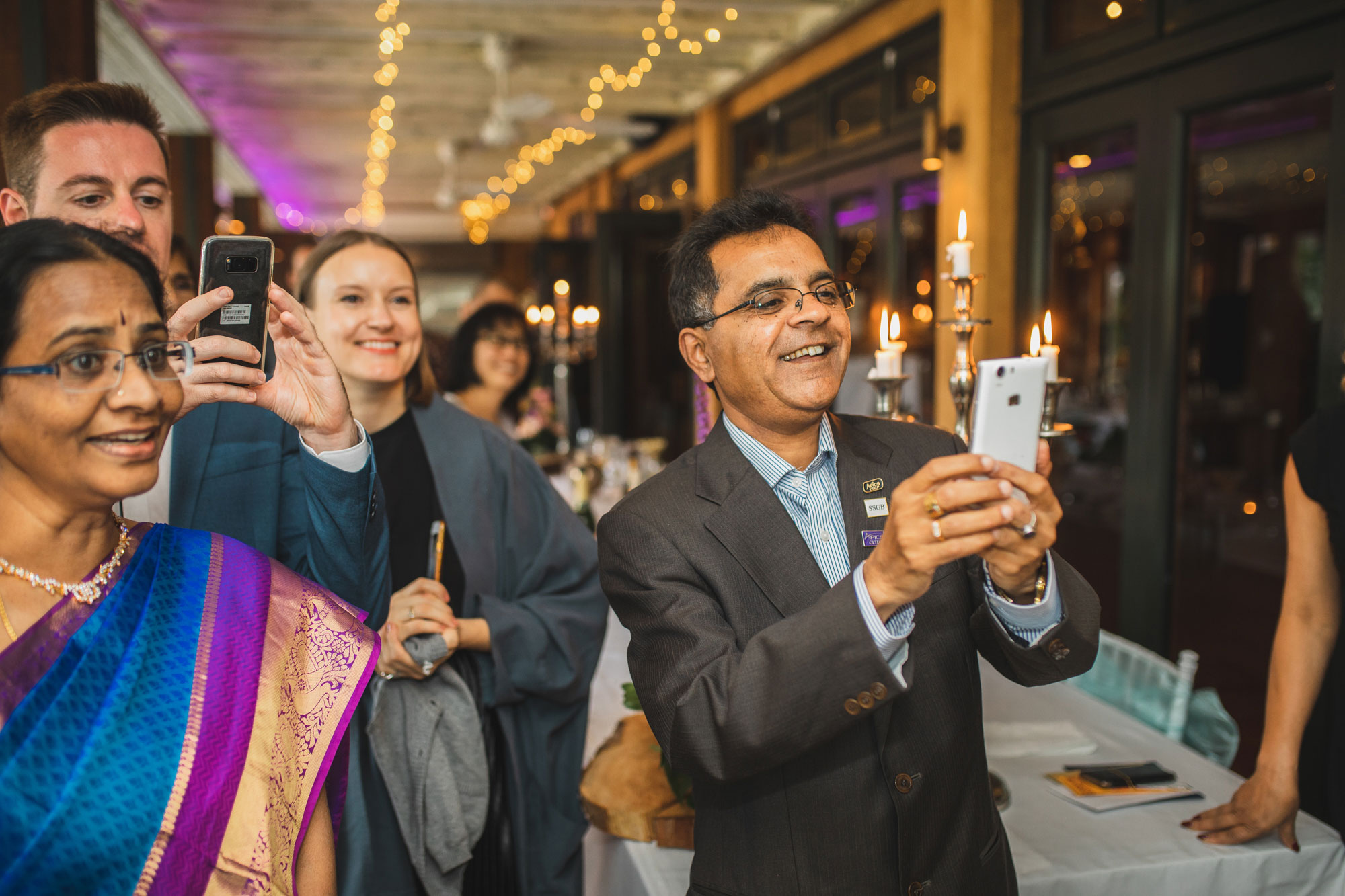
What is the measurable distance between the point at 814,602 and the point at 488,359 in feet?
9.96

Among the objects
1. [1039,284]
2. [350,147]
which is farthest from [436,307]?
[1039,284]

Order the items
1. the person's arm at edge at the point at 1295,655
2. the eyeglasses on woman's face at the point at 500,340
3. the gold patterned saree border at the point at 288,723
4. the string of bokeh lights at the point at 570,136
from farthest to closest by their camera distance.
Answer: the string of bokeh lights at the point at 570,136
the eyeglasses on woman's face at the point at 500,340
the person's arm at edge at the point at 1295,655
the gold patterned saree border at the point at 288,723

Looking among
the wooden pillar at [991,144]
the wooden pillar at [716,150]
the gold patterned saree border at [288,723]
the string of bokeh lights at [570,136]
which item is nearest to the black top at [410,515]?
the gold patterned saree border at [288,723]

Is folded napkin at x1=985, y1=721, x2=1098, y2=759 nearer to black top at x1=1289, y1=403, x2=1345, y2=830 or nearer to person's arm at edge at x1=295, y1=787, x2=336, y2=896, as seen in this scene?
black top at x1=1289, y1=403, x2=1345, y2=830

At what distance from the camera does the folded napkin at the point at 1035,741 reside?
76.4 inches

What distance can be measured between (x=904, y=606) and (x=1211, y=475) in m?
3.24

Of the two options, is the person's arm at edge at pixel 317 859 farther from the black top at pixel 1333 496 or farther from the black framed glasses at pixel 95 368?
the black top at pixel 1333 496

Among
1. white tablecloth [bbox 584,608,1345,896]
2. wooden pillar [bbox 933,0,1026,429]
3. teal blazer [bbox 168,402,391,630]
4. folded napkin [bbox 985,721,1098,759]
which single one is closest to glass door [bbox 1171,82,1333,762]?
wooden pillar [bbox 933,0,1026,429]

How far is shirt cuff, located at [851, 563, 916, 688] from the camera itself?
1.03 meters

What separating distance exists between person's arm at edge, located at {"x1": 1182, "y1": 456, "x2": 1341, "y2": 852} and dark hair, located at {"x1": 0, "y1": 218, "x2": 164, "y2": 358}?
1856 mm

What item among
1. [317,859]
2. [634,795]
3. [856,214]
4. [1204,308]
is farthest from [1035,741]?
[856,214]

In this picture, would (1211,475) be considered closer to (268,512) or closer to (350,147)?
(268,512)

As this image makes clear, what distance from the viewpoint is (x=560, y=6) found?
5309 mm

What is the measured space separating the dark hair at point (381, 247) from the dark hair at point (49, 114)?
0.56m
